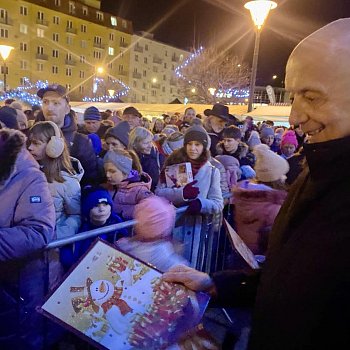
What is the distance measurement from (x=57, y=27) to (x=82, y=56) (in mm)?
6146

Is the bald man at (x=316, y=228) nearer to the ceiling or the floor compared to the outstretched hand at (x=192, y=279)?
nearer to the ceiling

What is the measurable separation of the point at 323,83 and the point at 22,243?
1.88m

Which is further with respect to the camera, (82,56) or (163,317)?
(82,56)

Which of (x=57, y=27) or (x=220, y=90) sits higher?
(x=57, y=27)

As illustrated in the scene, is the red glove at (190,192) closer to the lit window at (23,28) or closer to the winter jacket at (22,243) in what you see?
the winter jacket at (22,243)

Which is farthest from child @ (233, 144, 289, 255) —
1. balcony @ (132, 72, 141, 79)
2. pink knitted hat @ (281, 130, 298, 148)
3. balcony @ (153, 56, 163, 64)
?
balcony @ (153, 56, 163, 64)

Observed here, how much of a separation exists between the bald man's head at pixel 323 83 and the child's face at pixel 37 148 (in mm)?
2527

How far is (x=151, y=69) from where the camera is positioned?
253 ft

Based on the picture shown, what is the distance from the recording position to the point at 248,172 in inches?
239

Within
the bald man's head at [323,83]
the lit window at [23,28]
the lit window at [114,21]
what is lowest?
the bald man's head at [323,83]

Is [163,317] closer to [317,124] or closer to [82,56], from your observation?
[317,124]

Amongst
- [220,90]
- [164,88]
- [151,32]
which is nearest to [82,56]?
[151,32]

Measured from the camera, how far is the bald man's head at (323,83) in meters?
1.24

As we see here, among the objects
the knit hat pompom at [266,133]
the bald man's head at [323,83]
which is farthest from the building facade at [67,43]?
the bald man's head at [323,83]
